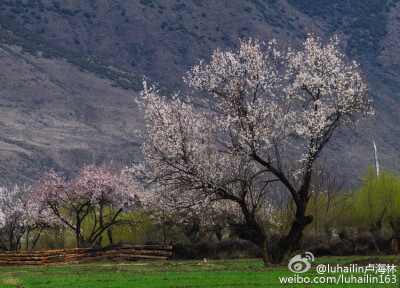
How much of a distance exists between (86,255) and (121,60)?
125 meters

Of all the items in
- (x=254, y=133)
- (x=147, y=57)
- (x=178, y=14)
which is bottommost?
(x=254, y=133)

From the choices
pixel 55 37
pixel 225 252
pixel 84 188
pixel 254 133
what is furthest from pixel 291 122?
pixel 55 37

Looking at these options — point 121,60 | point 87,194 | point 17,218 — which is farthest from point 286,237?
point 121,60

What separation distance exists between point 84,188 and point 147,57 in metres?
115

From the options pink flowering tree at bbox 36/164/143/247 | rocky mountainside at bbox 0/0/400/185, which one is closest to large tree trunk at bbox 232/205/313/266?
pink flowering tree at bbox 36/164/143/247

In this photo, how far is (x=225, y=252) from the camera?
47.2 metres

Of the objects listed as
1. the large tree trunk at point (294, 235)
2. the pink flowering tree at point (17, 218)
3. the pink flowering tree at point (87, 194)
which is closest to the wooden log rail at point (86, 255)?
the pink flowering tree at point (87, 194)

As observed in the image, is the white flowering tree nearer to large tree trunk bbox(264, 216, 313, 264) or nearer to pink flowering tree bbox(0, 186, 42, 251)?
large tree trunk bbox(264, 216, 313, 264)

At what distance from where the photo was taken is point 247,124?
28.8m

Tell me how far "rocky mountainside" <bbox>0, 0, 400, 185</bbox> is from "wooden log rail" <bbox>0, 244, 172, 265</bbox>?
44.3 metres

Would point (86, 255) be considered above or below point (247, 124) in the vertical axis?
below

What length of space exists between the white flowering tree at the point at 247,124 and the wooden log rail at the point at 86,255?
44.4 ft

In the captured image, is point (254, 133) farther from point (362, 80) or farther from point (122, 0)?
point (122, 0)

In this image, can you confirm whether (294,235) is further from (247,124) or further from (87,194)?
(87,194)
